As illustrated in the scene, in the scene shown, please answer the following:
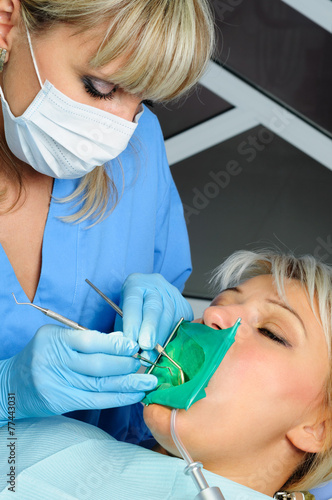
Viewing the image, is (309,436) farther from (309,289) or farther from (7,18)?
(7,18)

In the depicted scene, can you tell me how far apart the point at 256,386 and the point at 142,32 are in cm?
81

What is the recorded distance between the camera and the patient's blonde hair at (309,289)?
4.81ft

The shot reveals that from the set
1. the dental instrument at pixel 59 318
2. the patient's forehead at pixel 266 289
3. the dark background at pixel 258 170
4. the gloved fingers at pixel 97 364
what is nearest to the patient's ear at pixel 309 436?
the patient's forehead at pixel 266 289

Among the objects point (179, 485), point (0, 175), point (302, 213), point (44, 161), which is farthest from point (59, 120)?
point (302, 213)

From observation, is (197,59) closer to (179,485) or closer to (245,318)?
(245,318)

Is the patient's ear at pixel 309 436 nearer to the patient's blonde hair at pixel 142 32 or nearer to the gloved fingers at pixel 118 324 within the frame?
the gloved fingers at pixel 118 324

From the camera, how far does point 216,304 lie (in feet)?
5.10

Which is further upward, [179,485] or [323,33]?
[323,33]

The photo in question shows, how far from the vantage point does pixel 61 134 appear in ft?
4.77

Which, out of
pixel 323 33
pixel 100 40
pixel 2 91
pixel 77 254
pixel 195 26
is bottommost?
pixel 77 254

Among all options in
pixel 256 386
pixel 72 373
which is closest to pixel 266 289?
pixel 256 386

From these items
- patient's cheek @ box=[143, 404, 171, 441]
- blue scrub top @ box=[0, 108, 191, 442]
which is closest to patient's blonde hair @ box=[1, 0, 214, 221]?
blue scrub top @ box=[0, 108, 191, 442]

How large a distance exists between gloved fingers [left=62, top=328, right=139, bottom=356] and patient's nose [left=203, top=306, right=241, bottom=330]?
0.22 meters

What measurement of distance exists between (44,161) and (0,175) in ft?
0.47
